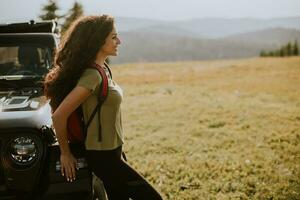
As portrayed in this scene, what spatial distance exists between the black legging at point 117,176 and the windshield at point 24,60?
7.52 feet

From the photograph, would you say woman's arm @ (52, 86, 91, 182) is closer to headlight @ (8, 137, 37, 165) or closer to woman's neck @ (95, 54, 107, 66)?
woman's neck @ (95, 54, 107, 66)

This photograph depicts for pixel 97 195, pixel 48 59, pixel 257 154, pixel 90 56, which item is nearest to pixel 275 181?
pixel 257 154

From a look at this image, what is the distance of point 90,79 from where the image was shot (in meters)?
2.89

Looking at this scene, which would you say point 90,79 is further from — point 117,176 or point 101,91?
point 117,176

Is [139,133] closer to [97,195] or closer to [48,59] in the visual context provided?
[48,59]

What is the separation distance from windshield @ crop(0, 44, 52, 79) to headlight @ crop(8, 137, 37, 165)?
177cm

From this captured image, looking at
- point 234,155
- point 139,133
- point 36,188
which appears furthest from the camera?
point 139,133

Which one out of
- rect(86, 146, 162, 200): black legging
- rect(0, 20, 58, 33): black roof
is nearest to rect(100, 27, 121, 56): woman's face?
rect(86, 146, 162, 200): black legging

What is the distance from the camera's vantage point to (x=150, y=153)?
800 centimetres

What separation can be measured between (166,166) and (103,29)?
14.4ft

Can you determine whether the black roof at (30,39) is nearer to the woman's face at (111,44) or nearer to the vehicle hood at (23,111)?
the vehicle hood at (23,111)

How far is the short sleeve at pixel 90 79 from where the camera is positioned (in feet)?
9.40

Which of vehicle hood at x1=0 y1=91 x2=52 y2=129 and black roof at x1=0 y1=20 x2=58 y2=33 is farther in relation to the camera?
black roof at x1=0 y1=20 x2=58 y2=33

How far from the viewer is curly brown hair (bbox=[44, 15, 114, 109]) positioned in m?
2.99
